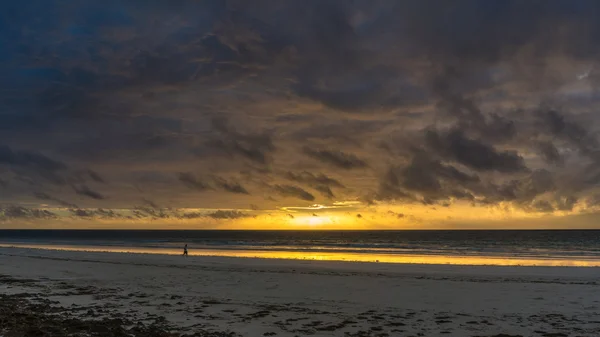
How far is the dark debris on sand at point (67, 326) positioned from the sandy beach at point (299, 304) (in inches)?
1.1

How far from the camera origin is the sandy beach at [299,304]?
48.5 feet

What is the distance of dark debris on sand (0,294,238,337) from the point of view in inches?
535

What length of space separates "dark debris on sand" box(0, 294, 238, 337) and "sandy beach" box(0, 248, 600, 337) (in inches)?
1.1

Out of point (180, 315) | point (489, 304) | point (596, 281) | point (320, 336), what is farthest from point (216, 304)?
point (596, 281)

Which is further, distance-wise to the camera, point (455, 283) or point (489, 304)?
point (455, 283)

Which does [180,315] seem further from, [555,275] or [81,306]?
[555,275]

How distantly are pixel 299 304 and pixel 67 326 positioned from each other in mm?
8592

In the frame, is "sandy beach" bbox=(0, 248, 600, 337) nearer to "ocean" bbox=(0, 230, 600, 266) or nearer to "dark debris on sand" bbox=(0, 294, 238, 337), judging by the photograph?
"dark debris on sand" bbox=(0, 294, 238, 337)

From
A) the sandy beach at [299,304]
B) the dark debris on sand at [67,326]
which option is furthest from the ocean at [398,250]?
the dark debris on sand at [67,326]

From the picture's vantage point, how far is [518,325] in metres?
15.6

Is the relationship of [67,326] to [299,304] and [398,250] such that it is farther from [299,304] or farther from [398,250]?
[398,250]

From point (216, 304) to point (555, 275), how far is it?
74.9 feet

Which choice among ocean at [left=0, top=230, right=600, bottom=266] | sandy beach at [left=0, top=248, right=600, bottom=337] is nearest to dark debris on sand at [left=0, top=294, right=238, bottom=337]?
sandy beach at [left=0, top=248, right=600, bottom=337]

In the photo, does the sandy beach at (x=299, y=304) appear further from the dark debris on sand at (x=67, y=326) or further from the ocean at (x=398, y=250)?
the ocean at (x=398, y=250)
